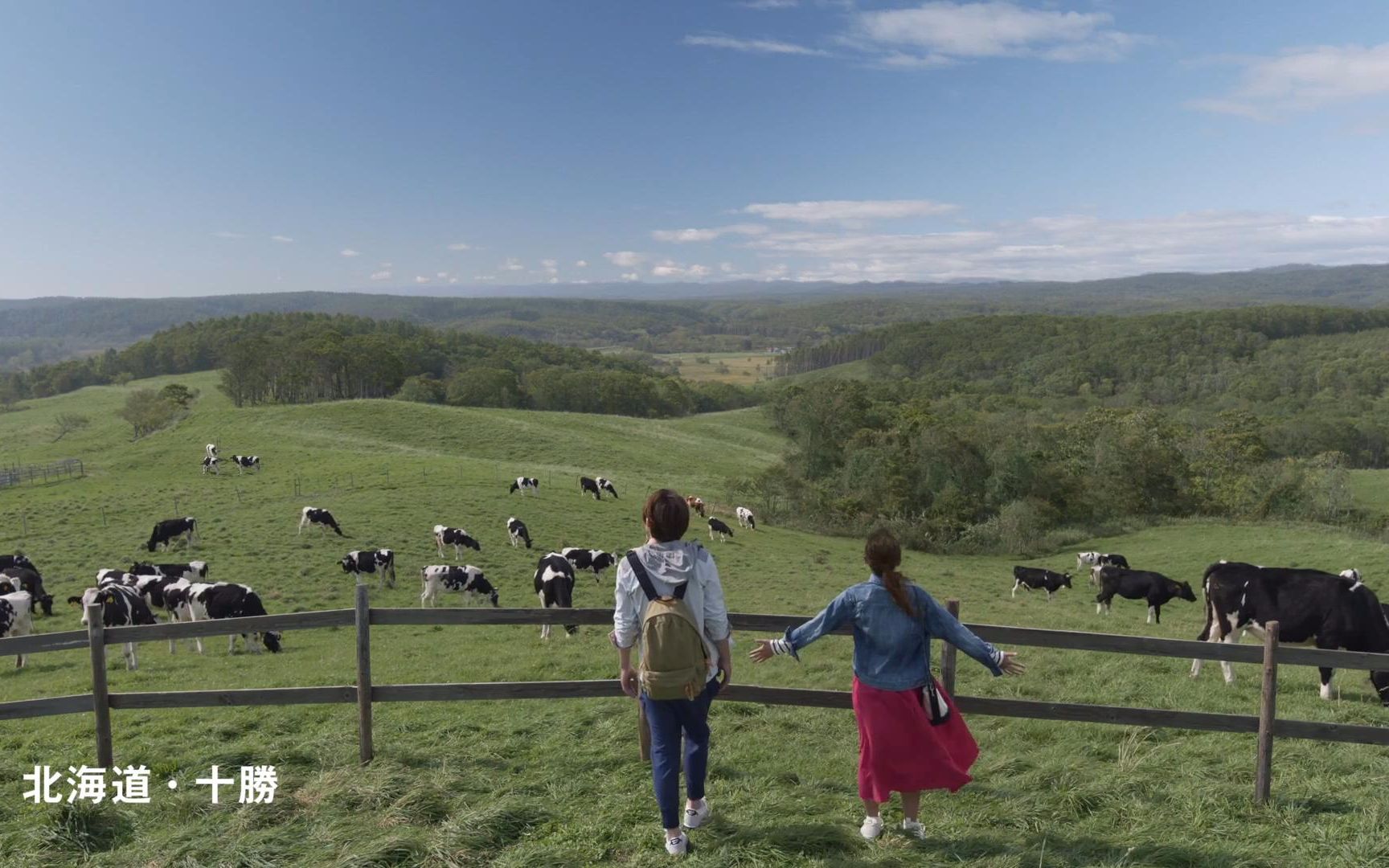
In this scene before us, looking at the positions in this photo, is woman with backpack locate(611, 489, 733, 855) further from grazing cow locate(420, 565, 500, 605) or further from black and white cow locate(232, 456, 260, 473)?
black and white cow locate(232, 456, 260, 473)

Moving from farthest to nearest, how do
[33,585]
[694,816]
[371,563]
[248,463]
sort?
[248,463]
[371,563]
[33,585]
[694,816]

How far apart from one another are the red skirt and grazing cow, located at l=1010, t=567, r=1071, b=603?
23.3 meters

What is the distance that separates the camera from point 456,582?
21.2 metres

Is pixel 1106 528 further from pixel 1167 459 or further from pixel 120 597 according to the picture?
pixel 120 597

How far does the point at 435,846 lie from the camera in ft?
18.1

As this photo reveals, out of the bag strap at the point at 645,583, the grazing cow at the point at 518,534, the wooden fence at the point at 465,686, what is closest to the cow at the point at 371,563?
the grazing cow at the point at 518,534

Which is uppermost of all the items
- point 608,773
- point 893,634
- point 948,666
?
point 893,634

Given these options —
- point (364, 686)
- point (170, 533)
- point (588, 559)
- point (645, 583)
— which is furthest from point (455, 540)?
point (645, 583)

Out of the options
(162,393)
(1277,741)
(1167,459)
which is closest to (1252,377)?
(1167,459)

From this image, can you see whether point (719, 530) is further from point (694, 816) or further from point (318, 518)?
point (694, 816)

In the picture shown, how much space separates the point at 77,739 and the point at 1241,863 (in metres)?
11.3

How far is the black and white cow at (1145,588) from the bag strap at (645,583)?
19.8 metres

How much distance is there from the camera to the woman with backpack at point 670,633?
513cm

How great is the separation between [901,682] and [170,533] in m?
28.8
